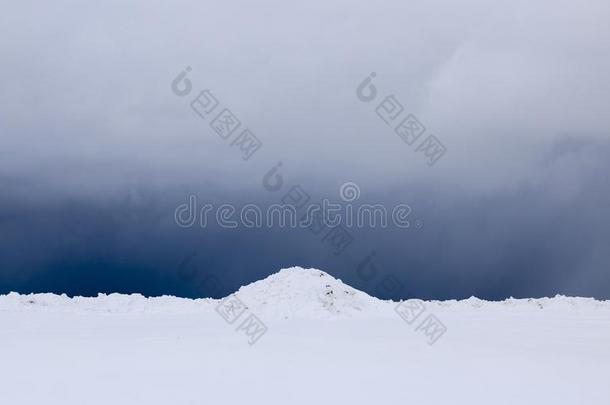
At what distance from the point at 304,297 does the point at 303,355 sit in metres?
14.0

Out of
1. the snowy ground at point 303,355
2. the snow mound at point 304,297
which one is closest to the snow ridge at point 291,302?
the snow mound at point 304,297

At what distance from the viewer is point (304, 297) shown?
30.0m

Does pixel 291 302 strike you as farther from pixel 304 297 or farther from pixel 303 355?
pixel 303 355

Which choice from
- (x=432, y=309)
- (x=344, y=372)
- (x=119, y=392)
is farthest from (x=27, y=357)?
(x=432, y=309)

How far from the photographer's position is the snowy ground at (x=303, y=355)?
11.6 m

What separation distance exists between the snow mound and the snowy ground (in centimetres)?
10

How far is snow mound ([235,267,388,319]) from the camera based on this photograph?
28.8m

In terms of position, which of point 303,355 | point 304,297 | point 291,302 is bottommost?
point 303,355

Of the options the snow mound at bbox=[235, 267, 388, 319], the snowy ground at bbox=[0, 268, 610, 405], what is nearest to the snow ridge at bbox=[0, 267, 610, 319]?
the snow mound at bbox=[235, 267, 388, 319]

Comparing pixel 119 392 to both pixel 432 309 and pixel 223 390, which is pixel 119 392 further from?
pixel 432 309

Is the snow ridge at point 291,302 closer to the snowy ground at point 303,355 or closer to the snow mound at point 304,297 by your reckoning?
the snow mound at point 304,297

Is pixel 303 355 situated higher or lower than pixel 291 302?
lower

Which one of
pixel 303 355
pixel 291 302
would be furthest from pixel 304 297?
pixel 303 355

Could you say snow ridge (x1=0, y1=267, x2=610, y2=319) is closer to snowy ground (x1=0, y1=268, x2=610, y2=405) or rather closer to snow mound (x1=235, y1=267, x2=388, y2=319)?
snow mound (x1=235, y1=267, x2=388, y2=319)
